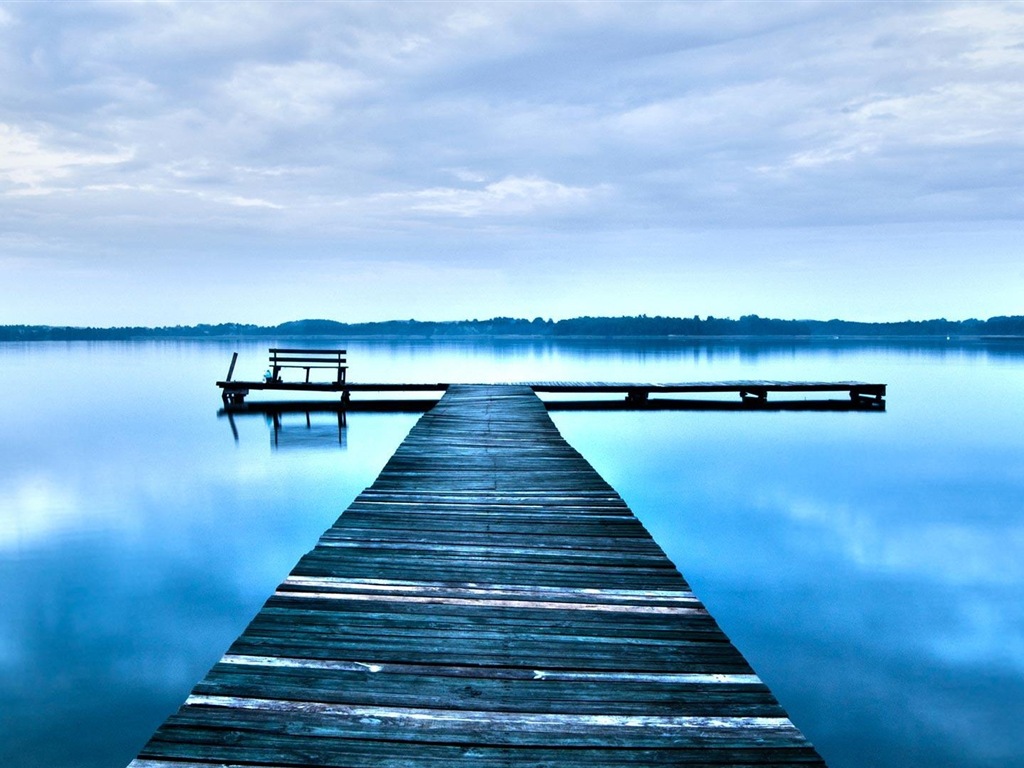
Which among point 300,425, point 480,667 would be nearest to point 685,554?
point 480,667

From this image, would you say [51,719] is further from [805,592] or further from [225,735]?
[805,592]

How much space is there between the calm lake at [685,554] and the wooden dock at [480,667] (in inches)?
88.0

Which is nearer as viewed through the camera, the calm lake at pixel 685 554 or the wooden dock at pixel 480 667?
the wooden dock at pixel 480 667

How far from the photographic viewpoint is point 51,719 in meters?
5.54

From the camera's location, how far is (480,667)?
353cm

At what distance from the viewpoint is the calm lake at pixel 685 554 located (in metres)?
5.73

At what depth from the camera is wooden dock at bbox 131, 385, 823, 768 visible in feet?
9.37

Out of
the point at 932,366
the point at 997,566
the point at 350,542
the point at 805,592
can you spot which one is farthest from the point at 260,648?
the point at 932,366

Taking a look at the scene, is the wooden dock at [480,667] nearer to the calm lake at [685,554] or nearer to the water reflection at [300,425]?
the calm lake at [685,554]

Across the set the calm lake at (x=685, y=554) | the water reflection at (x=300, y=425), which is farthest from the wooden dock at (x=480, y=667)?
the water reflection at (x=300, y=425)

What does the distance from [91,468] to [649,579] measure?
16156 mm

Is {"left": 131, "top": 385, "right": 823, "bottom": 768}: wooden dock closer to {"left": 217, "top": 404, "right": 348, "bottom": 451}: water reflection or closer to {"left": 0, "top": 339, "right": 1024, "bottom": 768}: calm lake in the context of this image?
{"left": 0, "top": 339, "right": 1024, "bottom": 768}: calm lake

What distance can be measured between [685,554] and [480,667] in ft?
23.1

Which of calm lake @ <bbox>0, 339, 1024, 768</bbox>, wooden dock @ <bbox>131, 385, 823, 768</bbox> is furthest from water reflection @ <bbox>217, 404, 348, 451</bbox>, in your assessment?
wooden dock @ <bbox>131, 385, 823, 768</bbox>
